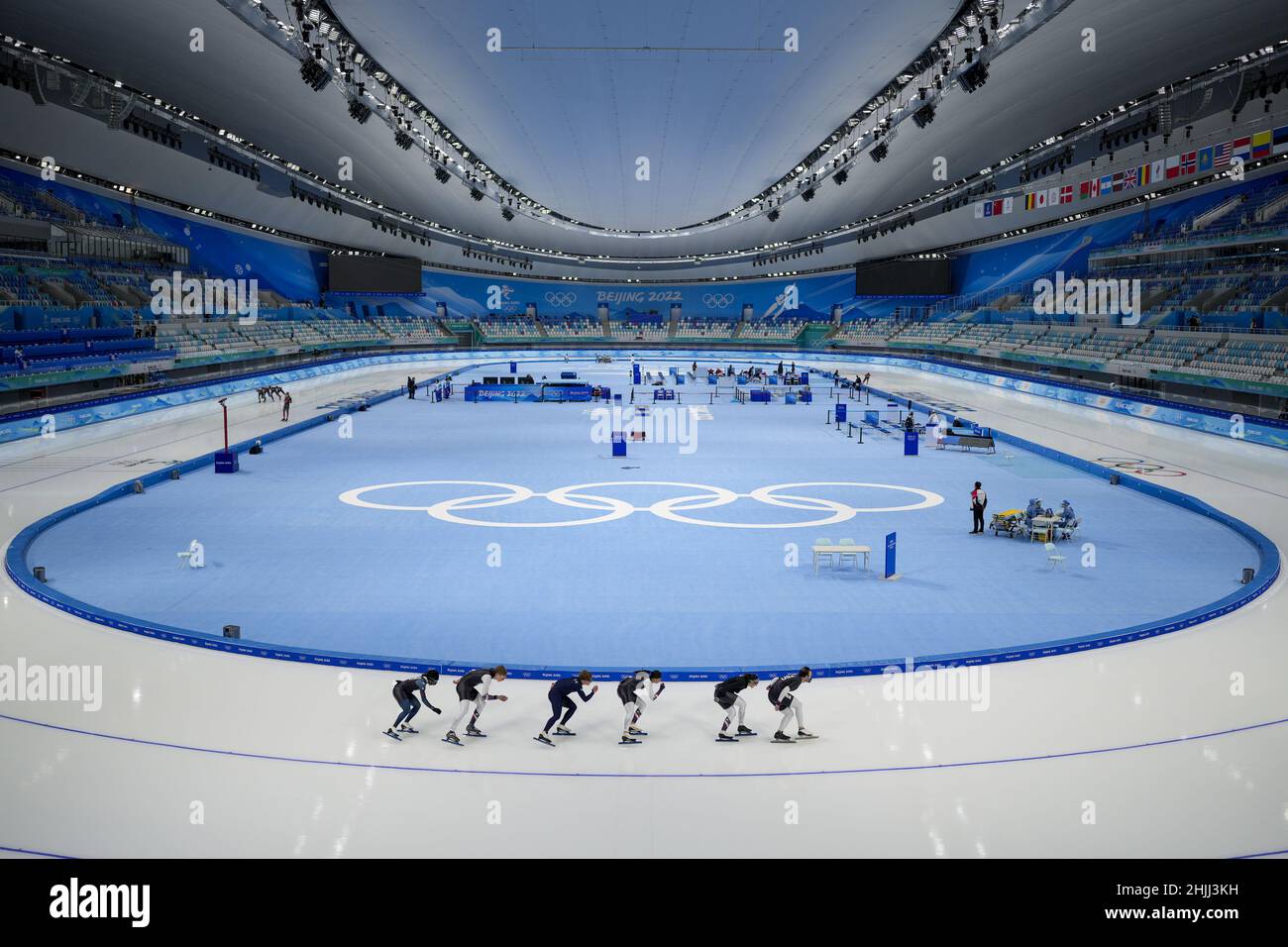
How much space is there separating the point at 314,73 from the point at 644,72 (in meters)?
9.41

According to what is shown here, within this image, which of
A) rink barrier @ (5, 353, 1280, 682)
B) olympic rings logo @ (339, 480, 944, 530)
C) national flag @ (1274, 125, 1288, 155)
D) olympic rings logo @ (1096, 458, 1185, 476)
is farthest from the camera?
national flag @ (1274, 125, 1288, 155)

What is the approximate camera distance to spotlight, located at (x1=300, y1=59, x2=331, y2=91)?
2627cm

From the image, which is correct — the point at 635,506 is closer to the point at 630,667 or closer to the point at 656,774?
the point at 630,667

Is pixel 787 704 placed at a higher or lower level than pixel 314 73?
lower

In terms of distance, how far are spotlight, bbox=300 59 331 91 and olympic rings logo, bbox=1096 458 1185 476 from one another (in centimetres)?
2262

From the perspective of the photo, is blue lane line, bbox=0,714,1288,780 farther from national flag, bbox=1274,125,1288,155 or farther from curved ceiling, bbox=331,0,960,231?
national flag, bbox=1274,125,1288,155

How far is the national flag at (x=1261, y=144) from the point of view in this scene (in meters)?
33.9

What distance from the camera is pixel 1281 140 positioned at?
110 ft

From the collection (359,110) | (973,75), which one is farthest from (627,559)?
(359,110)

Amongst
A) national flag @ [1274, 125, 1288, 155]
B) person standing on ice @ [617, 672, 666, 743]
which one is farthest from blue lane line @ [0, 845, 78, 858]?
national flag @ [1274, 125, 1288, 155]

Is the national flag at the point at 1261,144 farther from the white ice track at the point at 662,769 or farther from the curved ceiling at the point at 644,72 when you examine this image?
the white ice track at the point at 662,769

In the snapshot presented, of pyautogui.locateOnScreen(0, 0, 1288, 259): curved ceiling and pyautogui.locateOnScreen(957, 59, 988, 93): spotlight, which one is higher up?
pyautogui.locateOnScreen(0, 0, 1288, 259): curved ceiling

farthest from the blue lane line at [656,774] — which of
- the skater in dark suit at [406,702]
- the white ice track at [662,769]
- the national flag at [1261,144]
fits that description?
the national flag at [1261,144]
